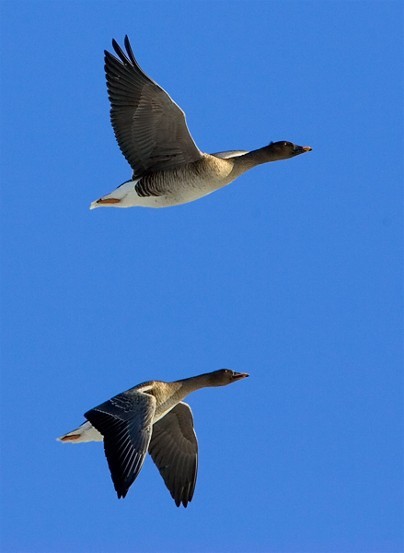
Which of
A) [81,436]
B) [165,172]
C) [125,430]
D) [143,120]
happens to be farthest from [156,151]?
[125,430]

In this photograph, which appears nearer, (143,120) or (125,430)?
(125,430)

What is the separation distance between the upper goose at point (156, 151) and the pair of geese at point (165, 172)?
0.04 feet

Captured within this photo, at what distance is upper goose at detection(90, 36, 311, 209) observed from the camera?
19.2m

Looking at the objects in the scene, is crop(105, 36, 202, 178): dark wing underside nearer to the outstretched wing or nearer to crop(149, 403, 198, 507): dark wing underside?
crop(149, 403, 198, 507): dark wing underside

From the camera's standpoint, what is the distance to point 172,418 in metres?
19.8

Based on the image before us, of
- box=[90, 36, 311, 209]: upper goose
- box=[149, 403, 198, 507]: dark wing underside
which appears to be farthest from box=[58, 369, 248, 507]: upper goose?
box=[90, 36, 311, 209]: upper goose

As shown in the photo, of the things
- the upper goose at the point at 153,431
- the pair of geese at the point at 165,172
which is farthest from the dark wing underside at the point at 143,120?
the upper goose at the point at 153,431

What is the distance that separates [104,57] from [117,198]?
191 cm

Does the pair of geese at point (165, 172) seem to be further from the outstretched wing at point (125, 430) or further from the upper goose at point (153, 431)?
the outstretched wing at point (125, 430)

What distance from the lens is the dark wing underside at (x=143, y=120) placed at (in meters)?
19.2

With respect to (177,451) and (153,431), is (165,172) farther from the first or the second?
(177,451)

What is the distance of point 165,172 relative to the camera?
19953 millimetres

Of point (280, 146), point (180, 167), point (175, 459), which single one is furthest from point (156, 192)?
point (175, 459)

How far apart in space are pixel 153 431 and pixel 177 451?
Result: 0.39 meters
